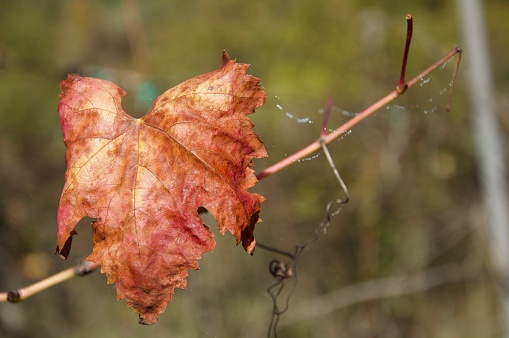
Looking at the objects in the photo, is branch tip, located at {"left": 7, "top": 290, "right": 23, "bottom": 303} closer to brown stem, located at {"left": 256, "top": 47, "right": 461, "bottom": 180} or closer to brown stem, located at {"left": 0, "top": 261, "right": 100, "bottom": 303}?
brown stem, located at {"left": 0, "top": 261, "right": 100, "bottom": 303}

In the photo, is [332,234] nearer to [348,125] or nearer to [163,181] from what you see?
[348,125]

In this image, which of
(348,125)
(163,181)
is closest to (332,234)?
(348,125)

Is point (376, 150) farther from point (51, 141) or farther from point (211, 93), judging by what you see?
point (211, 93)

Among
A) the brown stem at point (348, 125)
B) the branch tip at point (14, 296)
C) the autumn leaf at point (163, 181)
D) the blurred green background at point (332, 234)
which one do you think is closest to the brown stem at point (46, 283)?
the branch tip at point (14, 296)

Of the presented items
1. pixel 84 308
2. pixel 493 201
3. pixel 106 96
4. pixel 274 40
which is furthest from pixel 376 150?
pixel 274 40

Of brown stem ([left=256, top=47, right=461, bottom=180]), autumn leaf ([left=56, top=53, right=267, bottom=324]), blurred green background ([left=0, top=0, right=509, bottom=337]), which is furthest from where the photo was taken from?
blurred green background ([left=0, top=0, right=509, bottom=337])

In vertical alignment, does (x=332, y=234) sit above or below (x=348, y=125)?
above

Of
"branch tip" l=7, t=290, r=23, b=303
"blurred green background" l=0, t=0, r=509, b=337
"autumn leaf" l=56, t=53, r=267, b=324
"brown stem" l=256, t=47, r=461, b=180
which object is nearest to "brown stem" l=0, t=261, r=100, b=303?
"branch tip" l=7, t=290, r=23, b=303

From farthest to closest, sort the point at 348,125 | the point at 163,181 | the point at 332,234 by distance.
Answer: the point at 332,234
the point at 348,125
the point at 163,181
